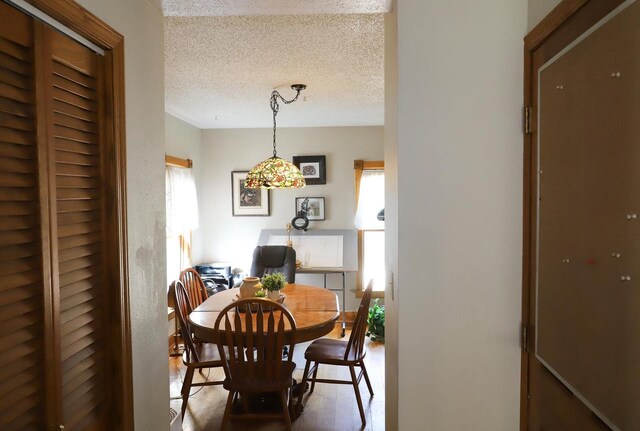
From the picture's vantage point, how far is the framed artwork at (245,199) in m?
5.59

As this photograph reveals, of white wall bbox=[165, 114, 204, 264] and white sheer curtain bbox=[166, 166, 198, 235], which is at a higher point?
white wall bbox=[165, 114, 204, 264]

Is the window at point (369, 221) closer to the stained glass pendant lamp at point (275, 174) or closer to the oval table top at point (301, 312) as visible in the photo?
the oval table top at point (301, 312)

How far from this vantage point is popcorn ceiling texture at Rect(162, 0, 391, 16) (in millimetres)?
1627

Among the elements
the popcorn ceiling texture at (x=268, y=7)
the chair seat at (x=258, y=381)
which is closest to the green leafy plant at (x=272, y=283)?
the chair seat at (x=258, y=381)

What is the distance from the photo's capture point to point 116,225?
1.39 meters

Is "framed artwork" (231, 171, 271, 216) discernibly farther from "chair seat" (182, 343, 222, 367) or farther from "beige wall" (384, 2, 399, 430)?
"beige wall" (384, 2, 399, 430)

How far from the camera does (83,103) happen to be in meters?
1.29

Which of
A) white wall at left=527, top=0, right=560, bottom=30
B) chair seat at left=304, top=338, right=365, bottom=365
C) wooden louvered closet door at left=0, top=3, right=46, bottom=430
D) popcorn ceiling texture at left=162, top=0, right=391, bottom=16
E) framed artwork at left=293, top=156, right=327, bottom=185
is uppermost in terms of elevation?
popcorn ceiling texture at left=162, top=0, right=391, bottom=16

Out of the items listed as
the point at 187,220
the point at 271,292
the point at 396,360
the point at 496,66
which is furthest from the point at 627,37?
the point at 187,220

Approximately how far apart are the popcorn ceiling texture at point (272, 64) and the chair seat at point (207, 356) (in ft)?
6.61

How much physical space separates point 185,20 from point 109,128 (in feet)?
3.65

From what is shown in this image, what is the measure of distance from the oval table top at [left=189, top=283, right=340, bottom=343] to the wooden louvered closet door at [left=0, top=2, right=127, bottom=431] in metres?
1.41

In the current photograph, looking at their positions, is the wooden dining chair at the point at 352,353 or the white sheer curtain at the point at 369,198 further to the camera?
the white sheer curtain at the point at 369,198

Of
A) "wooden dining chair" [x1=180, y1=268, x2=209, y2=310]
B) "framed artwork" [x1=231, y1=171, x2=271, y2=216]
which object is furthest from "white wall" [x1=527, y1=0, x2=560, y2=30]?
"framed artwork" [x1=231, y1=171, x2=271, y2=216]
